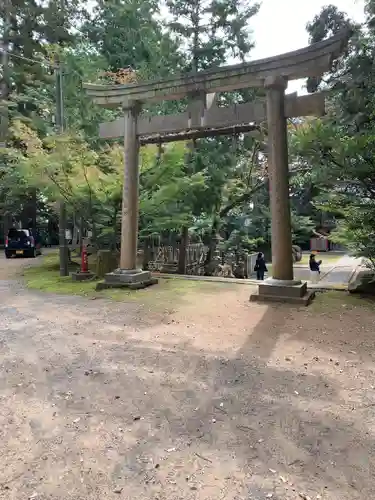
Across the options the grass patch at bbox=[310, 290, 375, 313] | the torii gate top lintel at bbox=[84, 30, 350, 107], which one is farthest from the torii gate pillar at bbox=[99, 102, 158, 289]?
the grass patch at bbox=[310, 290, 375, 313]

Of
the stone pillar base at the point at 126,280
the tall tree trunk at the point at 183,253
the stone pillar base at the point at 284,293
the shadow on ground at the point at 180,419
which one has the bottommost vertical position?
the shadow on ground at the point at 180,419

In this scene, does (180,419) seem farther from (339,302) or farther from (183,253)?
(183,253)

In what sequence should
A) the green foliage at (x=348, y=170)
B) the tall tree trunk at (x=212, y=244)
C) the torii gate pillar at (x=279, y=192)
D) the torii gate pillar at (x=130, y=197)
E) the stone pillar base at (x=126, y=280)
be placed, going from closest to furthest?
the green foliage at (x=348, y=170) < the torii gate pillar at (x=279, y=192) < the stone pillar base at (x=126, y=280) < the torii gate pillar at (x=130, y=197) < the tall tree trunk at (x=212, y=244)

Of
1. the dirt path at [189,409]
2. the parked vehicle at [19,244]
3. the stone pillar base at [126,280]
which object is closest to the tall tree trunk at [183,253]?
the stone pillar base at [126,280]

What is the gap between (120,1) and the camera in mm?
16109

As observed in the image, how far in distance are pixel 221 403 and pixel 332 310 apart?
3568 millimetres

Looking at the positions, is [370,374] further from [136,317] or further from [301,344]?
[136,317]

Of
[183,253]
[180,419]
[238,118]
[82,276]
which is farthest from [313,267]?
[180,419]

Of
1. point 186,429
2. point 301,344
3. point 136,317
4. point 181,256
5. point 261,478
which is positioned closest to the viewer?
point 261,478

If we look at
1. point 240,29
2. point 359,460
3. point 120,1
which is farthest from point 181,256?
point 120,1

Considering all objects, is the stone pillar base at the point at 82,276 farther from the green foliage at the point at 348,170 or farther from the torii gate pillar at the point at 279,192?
the green foliage at the point at 348,170

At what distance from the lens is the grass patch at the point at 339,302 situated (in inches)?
241

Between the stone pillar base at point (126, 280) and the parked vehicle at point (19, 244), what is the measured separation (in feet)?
34.5

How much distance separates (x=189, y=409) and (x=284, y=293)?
13.0 feet
